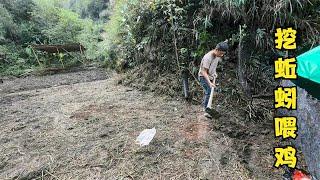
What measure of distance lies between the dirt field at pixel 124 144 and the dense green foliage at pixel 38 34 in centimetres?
671

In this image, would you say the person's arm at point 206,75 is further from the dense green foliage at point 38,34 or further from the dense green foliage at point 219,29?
the dense green foliage at point 38,34

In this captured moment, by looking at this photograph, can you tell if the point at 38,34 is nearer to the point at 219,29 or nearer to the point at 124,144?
the point at 219,29

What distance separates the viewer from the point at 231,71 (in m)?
5.50

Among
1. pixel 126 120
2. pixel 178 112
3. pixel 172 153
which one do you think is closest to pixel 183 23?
pixel 178 112

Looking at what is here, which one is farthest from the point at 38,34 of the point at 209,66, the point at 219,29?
the point at 209,66

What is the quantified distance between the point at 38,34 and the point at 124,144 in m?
11.8

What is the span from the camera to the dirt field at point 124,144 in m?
3.10

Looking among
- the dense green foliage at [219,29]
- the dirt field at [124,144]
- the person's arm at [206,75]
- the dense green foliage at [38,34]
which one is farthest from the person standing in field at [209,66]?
the dense green foliage at [38,34]

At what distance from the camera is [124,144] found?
3676 millimetres

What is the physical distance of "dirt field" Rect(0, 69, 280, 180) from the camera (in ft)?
10.2

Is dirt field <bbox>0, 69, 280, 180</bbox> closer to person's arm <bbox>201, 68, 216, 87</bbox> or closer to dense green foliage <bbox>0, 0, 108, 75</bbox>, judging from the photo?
person's arm <bbox>201, 68, 216, 87</bbox>

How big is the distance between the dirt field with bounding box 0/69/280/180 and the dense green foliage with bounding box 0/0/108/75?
671cm

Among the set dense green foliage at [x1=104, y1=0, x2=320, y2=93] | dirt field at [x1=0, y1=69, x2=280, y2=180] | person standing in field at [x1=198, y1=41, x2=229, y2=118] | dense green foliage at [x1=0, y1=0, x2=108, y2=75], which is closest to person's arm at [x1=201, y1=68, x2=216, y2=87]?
person standing in field at [x1=198, y1=41, x2=229, y2=118]

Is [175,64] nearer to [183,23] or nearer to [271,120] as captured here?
[183,23]
